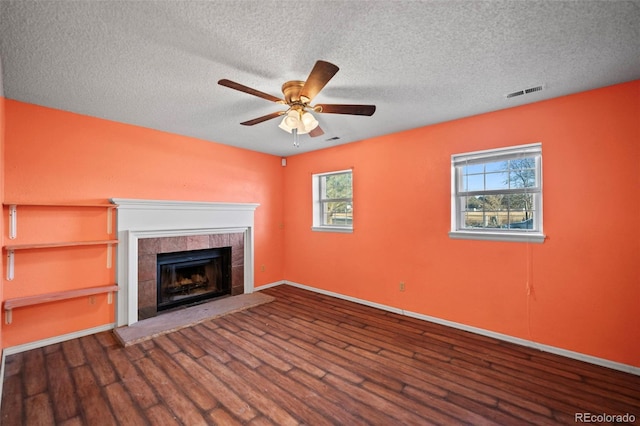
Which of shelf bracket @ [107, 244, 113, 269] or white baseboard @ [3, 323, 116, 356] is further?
shelf bracket @ [107, 244, 113, 269]

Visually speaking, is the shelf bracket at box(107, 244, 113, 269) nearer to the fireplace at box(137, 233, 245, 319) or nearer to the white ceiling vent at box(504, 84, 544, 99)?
the fireplace at box(137, 233, 245, 319)

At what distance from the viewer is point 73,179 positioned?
281cm

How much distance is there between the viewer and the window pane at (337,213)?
4273 millimetres

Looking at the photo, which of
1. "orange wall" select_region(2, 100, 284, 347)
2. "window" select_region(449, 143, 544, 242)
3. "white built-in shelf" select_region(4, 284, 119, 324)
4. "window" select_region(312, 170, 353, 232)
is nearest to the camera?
"white built-in shelf" select_region(4, 284, 119, 324)

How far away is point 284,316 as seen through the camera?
11.2 ft

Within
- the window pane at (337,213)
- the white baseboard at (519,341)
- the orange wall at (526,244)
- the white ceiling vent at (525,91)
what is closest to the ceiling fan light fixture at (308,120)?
the orange wall at (526,244)

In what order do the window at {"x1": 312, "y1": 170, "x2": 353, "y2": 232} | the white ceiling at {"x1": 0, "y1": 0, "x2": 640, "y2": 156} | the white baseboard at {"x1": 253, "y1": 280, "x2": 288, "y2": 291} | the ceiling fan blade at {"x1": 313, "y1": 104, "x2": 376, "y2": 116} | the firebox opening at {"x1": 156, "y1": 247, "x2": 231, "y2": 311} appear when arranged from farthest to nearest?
the white baseboard at {"x1": 253, "y1": 280, "x2": 288, "y2": 291} < the window at {"x1": 312, "y1": 170, "x2": 353, "y2": 232} < the firebox opening at {"x1": 156, "y1": 247, "x2": 231, "y2": 311} < the ceiling fan blade at {"x1": 313, "y1": 104, "x2": 376, "y2": 116} < the white ceiling at {"x1": 0, "y1": 0, "x2": 640, "y2": 156}

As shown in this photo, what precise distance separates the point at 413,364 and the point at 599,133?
2.67 m

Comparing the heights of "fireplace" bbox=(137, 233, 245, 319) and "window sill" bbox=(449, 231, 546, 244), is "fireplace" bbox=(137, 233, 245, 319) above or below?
below

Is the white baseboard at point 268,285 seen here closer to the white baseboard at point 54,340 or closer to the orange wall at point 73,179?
the orange wall at point 73,179

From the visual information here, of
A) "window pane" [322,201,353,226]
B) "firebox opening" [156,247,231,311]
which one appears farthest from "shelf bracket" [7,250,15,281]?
"window pane" [322,201,353,226]

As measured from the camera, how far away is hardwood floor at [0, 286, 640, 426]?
1.75m

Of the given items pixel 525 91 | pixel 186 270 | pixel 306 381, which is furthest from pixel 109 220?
pixel 525 91

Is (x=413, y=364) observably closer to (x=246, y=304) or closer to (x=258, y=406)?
(x=258, y=406)
